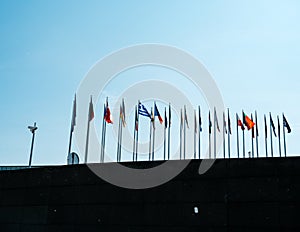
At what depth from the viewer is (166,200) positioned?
42.9 ft

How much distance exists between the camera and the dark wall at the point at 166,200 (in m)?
11.9

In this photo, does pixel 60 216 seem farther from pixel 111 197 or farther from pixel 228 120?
pixel 228 120

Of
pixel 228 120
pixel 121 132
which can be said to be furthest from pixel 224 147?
pixel 121 132

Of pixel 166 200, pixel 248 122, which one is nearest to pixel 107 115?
pixel 248 122

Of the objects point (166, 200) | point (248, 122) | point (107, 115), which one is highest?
point (248, 122)

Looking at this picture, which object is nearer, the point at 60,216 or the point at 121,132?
the point at 60,216

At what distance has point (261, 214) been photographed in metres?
11.9

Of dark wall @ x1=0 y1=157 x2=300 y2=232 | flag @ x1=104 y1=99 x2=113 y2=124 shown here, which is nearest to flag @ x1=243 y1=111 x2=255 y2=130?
flag @ x1=104 y1=99 x2=113 y2=124

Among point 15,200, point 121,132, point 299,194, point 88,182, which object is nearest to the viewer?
point 299,194

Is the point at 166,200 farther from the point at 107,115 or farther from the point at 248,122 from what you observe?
the point at 248,122

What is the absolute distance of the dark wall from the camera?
11.9 m

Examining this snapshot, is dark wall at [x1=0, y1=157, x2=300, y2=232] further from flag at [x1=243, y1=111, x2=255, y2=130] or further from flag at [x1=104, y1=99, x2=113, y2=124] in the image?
flag at [x1=243, y1=111, x2=255, y2=130]

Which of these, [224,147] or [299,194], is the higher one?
[224,147]

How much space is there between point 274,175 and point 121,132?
17.5 meters
